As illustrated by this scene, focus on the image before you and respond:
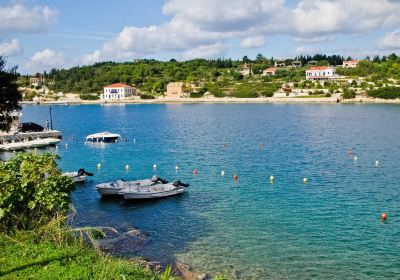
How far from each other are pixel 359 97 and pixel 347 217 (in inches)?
6120

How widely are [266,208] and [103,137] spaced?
150 ft

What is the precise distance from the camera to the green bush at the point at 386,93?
164 meters

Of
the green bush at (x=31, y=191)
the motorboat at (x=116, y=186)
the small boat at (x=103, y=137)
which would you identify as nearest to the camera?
the green bush at (x=31, y=191)

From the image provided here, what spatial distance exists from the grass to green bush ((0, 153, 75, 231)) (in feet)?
3.17

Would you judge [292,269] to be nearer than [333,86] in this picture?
Yes

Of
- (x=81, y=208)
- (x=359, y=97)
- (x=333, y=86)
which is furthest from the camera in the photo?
(x=333, y=86)

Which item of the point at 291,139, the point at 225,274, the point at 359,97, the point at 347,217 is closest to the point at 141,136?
the point at 291,139

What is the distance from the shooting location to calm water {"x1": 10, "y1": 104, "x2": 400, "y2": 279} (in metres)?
22.1

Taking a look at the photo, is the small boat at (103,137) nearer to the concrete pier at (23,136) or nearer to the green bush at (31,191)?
the concrete pier at (23,136)

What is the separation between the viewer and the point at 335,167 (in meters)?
46.2

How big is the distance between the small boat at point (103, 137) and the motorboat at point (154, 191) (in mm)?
38685

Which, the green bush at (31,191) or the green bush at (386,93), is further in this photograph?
the green bush at (386,93)

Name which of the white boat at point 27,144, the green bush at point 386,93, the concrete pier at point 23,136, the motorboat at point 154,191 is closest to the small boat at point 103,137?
the white boat at point 27,144

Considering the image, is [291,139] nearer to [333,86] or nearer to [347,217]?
[347,217]
